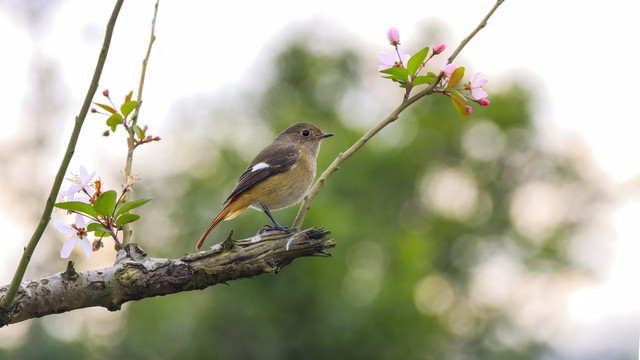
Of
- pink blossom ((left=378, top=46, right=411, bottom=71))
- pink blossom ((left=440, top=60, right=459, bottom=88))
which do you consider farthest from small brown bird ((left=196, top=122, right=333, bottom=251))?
pink blossom ((left=440, top=60, right=459, bottom=88))

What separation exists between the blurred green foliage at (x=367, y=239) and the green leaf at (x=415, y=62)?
49.3 ft

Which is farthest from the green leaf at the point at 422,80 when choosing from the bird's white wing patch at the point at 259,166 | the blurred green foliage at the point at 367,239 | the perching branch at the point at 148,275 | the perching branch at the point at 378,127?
the blurred green foliage at the point at 367,239

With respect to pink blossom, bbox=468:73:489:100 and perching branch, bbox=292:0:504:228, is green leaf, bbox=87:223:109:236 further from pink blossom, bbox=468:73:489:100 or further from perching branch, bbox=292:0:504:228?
pink blossom, bbox=468:73:489:100

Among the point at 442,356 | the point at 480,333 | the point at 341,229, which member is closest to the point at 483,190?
the point at 480,333

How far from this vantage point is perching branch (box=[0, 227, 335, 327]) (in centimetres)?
284

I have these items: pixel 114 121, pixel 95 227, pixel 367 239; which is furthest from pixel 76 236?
pixel 367 239

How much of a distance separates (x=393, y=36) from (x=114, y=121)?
1258 mm

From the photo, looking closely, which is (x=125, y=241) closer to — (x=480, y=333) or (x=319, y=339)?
(x=319, y=339)

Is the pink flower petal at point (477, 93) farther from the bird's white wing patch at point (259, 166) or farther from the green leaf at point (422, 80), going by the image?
the bird's white wing patch at point (259, 166)

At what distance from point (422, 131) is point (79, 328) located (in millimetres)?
21713

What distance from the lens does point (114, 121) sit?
10.1 ft

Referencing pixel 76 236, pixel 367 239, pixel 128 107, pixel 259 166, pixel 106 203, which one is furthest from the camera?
pixel 367 239

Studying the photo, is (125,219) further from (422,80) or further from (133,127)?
(422,80)

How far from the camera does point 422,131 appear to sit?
3950 centimetres
